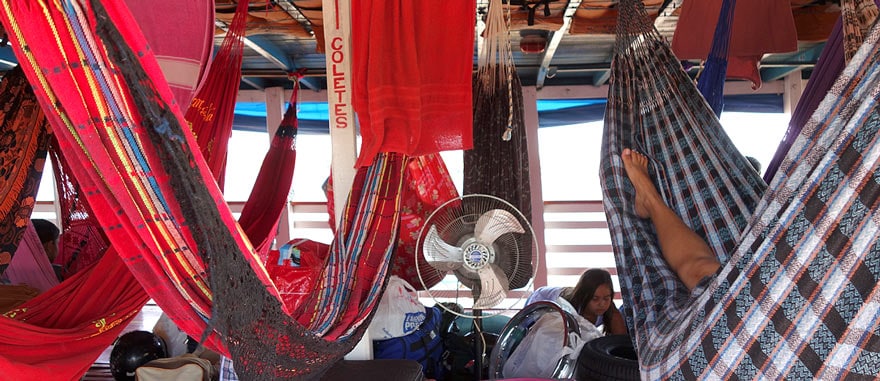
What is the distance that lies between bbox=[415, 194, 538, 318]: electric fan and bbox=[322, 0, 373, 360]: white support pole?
0.34m

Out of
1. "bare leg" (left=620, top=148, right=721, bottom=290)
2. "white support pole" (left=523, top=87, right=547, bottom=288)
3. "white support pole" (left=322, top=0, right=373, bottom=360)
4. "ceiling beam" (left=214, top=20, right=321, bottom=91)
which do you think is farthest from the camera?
"white support pole" (left=523, top=87, right=547, bottom=288)

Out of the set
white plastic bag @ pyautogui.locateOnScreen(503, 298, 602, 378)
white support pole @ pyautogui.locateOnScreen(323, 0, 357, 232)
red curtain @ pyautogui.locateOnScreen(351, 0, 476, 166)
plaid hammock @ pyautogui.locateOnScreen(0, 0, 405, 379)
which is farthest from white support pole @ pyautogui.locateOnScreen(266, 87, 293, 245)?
plaid hammock @ pyautogui.locateOnScreen(0, 0, 405, 379)

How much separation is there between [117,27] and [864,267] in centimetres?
132

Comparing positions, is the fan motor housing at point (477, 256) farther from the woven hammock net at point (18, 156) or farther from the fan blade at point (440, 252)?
the woven hammock net at point (18, 156)

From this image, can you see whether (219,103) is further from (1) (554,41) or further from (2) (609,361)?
(1) (554,41)

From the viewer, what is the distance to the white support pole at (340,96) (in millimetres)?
2275

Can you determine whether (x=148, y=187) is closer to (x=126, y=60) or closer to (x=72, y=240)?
(x=126, y=60)

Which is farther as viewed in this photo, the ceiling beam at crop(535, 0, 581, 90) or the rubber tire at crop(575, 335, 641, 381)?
the ceiling beam at crop(535, 0, 581, 90)

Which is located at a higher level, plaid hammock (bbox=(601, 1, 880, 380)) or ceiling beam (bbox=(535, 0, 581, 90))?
ceiling beam (bbox=(535, 0, 581, 90))

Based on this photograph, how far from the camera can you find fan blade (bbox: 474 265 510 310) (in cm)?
231

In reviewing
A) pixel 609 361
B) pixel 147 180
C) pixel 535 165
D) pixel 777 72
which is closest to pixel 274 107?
pixel 535 165

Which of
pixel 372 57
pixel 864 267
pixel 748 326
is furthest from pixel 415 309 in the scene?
pixel 864 267

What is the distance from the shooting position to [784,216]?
1.21 meters

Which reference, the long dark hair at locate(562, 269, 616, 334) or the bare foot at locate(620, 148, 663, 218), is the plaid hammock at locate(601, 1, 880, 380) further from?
the long dark hair at locate(562, 269, 616, 334)
